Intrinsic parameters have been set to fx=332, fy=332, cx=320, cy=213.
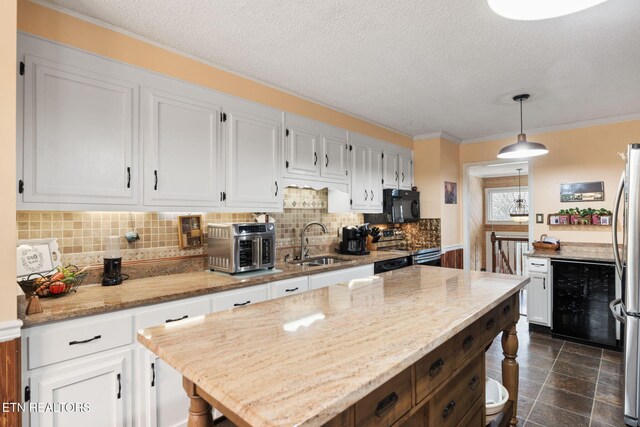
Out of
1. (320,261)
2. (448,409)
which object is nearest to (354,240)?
(320,261)

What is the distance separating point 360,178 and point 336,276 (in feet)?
4.45

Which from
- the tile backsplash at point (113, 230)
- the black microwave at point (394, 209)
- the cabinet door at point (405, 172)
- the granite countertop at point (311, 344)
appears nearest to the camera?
the granite countertop at point (311, 344)

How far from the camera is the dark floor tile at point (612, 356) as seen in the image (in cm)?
315

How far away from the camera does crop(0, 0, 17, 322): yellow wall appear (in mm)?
1393

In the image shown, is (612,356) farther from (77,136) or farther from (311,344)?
(77,136)

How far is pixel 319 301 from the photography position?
1.62 meters

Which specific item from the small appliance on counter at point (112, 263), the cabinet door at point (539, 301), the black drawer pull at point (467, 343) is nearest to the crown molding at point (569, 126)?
the cabinet door at point (539, 301)

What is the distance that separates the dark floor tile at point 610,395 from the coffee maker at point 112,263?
11.8 feet

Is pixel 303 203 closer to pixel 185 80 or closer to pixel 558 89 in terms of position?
pixel 185 80

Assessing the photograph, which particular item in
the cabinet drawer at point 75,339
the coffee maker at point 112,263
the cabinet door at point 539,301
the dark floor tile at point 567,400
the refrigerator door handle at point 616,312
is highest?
the coffee maker at point 112,263

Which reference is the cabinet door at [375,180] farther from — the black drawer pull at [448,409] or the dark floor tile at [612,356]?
the black drawer pull at [448,409]

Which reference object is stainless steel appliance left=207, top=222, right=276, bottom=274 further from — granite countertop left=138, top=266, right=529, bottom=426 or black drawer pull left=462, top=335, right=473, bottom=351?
black drawer pull left=462, top=335, right=473, bottom=351

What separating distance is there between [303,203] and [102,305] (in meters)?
2.29

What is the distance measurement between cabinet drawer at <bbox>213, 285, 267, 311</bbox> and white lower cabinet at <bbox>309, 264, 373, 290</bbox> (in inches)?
21.3
